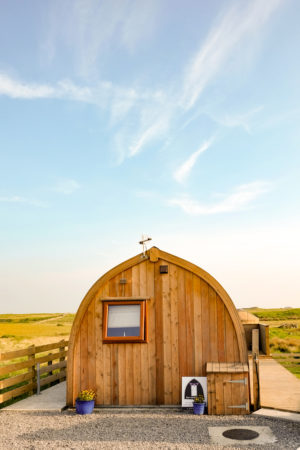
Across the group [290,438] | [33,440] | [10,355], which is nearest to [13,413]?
[10,355]

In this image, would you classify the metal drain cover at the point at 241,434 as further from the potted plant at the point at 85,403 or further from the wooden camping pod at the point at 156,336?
the potted plant at the point at 85,403

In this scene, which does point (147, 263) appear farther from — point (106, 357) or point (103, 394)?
point (103, 394)

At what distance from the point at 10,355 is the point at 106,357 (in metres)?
2.44

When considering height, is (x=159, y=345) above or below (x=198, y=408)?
above

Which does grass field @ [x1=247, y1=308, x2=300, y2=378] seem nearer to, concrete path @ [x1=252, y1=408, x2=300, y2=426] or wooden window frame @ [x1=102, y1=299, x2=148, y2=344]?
concrete path @ [x1=252, y1=408, x2=300, y2=426]

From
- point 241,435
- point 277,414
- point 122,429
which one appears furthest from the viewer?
point 277,414

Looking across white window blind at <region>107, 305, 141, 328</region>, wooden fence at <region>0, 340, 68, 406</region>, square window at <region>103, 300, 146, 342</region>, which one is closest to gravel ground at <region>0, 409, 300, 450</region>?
wooden fence at <region>0, 340, 68, 406</region>

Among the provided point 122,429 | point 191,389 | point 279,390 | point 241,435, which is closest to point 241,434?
point 241,435

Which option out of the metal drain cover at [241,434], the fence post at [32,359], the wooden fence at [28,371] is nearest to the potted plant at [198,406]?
the metal drain cover at [241,434]

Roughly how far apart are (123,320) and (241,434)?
374 centimetres

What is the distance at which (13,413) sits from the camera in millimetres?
9930

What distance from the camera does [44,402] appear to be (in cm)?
1080

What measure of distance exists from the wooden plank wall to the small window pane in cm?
25

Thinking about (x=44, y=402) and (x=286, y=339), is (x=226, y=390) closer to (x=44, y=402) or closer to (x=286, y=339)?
(x=44, y=402)
